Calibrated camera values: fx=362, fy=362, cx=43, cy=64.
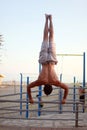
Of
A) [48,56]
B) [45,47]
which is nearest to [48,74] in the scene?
[48,56]

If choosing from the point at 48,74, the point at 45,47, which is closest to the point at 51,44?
the point at 45,47

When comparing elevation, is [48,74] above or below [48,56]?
below

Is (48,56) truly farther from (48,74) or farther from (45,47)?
(48,74)

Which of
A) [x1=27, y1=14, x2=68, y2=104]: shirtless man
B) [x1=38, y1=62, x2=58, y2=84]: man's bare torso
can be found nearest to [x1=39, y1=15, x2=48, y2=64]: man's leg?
[x1=27, y1=14, x2=68, y2=104]: shirtless man

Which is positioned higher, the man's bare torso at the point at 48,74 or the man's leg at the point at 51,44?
the man's leg at the point at 51,44

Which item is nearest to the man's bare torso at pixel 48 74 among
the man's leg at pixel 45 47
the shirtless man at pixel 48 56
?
the shirtless man at pixel 48 56

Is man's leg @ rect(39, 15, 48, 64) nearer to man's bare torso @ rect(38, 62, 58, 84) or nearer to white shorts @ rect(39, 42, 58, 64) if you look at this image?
white shorts @ rect(39, 42, 58, 64)

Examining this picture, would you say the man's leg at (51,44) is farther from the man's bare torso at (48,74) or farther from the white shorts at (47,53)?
the man's bare torso at (48,74)

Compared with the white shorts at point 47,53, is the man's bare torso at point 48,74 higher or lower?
lower

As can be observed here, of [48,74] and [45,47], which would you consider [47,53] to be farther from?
[48,74]

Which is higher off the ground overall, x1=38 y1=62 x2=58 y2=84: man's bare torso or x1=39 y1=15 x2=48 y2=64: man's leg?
x1=39 y1=15 x2=48 y2=64: man's leg

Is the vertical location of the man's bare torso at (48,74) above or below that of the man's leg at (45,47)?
below

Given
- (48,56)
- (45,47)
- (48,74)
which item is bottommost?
(48,74)

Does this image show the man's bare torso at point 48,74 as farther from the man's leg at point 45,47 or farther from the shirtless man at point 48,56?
the man's leg at point 45,47
